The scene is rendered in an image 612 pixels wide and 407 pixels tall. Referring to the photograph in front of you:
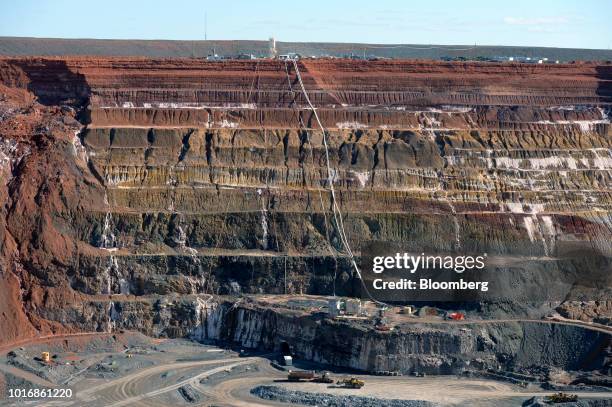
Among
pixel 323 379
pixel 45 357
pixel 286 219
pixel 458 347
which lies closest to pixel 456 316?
pixel 458 347

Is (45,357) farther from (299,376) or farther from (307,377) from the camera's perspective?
(307,377)

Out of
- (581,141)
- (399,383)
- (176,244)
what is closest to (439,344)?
(399,383)

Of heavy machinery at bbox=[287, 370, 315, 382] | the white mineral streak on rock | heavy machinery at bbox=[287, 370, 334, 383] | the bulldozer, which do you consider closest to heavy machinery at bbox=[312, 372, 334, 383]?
heavy machinery at bbox=[287, 370, 334, 383]

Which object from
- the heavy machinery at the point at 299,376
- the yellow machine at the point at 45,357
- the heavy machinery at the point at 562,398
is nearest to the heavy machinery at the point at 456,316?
the heavy machinery at the point at 299,376

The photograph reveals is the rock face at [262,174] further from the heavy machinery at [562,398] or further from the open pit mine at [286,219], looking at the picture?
the heavy machinery at [562,398]

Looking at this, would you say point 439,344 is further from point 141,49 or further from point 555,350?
point 141,49

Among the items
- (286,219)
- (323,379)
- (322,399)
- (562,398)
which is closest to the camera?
(562,398)
